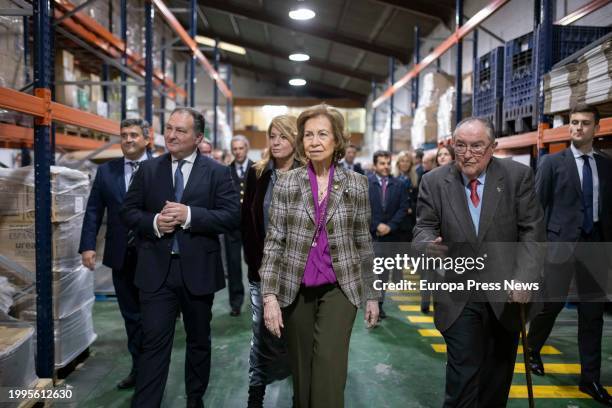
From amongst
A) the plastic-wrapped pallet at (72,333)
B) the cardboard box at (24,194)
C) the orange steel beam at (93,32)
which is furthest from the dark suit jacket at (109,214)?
the orange steel beam at (93,32)

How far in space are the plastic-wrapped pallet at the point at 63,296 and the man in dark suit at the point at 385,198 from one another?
9.83ft

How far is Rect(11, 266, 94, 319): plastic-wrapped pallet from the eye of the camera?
12.3 feet

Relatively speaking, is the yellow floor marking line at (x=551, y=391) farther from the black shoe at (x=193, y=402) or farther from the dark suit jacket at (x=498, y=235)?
the black shoe at (x=193, y=402)

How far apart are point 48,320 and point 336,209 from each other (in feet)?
7.72

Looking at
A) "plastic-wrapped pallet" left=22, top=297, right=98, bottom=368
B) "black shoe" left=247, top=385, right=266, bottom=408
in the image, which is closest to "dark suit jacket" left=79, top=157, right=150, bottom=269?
"plastic-wrapped pallet" left=22, top=297, right=98, bottom=368

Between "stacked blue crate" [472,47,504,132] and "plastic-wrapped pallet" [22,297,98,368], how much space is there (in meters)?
4.82

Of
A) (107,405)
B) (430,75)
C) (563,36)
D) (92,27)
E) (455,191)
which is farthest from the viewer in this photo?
(430,75)

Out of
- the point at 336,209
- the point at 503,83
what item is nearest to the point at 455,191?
the point at 336,209

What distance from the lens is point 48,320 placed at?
11.4ft

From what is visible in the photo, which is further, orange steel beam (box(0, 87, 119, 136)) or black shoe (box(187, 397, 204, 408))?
black shoe (box(187, 397, 204, 408))

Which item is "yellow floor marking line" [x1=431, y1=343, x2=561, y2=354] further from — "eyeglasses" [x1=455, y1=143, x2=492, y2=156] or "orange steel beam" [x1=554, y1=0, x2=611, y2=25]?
"orange steel beam" [x1=554, y1=0, x2=611, y2=25]

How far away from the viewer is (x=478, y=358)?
2.54 meters

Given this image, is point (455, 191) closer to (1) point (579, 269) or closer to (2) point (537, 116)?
(1) point (579, 269)

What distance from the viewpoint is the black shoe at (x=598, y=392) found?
3349mm
